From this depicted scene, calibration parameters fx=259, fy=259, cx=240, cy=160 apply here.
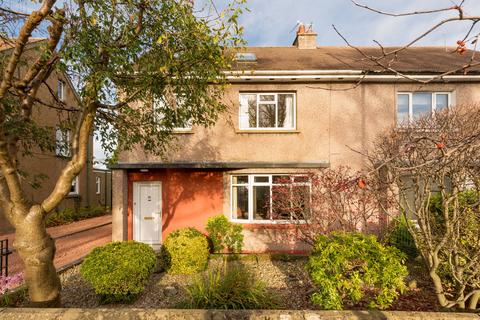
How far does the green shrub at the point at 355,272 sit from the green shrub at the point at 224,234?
3.76 m

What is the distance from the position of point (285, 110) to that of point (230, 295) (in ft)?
19.8

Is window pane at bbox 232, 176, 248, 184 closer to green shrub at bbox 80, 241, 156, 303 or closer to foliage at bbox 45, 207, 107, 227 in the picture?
green shrub at bbox 80, 241, 156, 303

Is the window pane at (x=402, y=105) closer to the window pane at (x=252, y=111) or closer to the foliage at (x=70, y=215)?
the window pane at (x=252, y=111)

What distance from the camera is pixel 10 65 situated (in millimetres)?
3602

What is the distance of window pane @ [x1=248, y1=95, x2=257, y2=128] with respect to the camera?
8492mm

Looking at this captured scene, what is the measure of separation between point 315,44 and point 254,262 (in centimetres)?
995

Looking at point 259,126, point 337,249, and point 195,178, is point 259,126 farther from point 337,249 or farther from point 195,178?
point 337,249

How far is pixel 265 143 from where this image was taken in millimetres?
8227

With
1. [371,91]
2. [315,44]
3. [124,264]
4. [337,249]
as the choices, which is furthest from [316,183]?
[315,44]

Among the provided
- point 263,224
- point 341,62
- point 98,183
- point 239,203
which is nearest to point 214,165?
point 239,203

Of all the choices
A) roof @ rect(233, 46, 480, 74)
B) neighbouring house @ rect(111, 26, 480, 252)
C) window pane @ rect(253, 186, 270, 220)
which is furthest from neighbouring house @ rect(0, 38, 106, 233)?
roof @ rect(233, 46, 480, 74)

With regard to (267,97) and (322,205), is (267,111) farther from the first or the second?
(322,205)

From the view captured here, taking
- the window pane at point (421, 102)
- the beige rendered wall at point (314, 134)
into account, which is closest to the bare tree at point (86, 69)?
the beige rendered wall at point (314, 134)

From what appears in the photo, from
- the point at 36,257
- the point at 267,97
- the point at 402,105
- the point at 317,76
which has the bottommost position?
the point at 36,257
